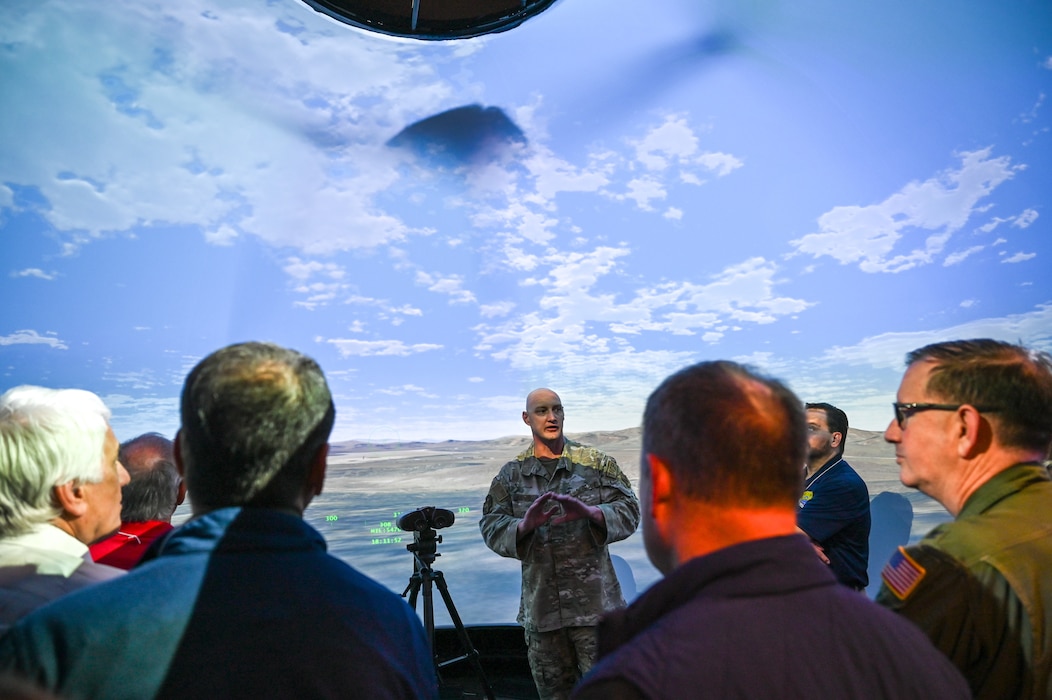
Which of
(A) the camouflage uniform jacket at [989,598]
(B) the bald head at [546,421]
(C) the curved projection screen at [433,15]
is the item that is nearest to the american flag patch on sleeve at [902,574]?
(A) the camouflage uniform jacket at [989,598]

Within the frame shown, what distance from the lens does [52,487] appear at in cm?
120

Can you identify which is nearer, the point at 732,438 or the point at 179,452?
the point at 732,438

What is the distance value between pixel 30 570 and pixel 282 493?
54cm

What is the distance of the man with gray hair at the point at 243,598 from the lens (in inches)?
29.2

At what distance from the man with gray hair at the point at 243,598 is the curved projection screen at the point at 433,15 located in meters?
3.17

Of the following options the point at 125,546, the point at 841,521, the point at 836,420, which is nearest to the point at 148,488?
the point at 125,546

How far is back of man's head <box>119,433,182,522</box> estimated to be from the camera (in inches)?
65.2

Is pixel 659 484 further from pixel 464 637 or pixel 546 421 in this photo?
pixel 464 637

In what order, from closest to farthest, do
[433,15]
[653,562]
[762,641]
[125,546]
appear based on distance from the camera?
[762,641] < [653,562] < [125,546] < [433,15]

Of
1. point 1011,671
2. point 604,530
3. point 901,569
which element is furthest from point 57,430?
point 604,530

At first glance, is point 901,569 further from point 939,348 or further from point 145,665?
point 145,665

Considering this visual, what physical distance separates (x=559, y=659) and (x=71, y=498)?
2069 millimetres

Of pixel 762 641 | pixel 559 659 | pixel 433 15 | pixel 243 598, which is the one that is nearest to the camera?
pixel 762 641
